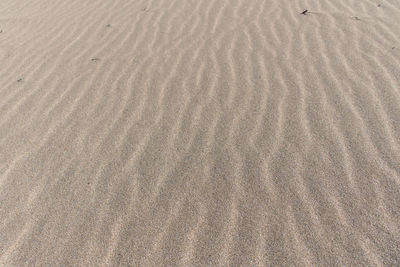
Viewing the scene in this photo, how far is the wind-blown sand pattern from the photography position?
181 centimetres

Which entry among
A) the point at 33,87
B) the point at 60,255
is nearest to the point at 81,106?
the point at 33,87

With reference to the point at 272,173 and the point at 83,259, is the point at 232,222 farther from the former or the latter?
the point at 83,259

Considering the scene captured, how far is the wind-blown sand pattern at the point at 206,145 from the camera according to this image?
5.93 ft

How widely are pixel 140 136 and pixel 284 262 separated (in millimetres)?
1409

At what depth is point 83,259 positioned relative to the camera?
1.75 m

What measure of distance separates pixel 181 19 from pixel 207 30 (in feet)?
1.85

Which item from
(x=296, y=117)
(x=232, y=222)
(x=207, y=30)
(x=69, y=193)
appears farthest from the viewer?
(x=207, y=30)

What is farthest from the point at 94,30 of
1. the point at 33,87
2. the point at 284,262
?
the point at 284,262

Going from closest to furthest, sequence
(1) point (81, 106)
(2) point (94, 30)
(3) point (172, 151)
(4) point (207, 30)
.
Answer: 1. (3) point (172, 151)
2. (1) point (81, 106)
3. (4) point (207, 30)
4. (2) point (94, 30)

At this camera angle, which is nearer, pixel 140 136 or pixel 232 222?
pixel 232 222

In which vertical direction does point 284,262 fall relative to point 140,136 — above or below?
below

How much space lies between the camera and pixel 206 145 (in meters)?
2.39

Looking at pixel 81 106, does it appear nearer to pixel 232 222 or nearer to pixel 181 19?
pixel 232 222

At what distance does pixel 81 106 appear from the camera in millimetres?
2867
